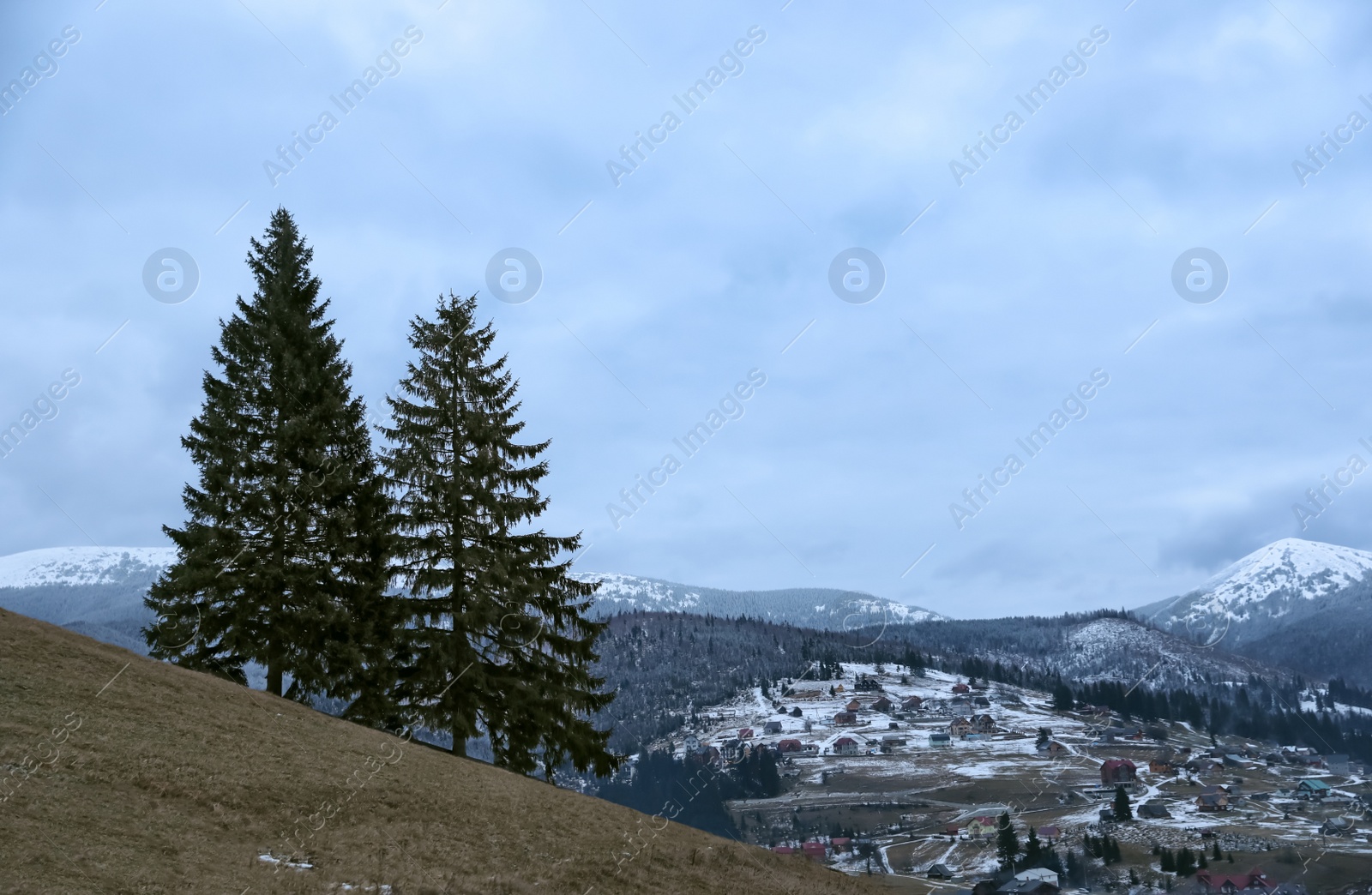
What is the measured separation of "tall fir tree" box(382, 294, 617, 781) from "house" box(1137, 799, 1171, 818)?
15989cm

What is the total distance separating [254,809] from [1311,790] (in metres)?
217

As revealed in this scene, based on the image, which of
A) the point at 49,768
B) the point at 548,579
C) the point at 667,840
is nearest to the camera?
the point at 49,768

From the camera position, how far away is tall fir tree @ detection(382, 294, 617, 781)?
2805cm

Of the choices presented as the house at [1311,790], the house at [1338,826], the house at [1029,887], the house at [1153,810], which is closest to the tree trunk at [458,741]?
the house at [1029,887]

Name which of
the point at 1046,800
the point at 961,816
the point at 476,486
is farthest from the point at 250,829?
the point at 1046,800

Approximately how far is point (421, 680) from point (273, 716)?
6412 mm

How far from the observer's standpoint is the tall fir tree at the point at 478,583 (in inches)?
1104

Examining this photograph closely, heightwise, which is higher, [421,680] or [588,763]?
[421,680]

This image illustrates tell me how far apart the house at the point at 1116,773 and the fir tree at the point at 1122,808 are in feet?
52.1

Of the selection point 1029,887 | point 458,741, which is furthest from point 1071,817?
point 458,741

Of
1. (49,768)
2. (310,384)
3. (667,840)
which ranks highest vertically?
(310,384)

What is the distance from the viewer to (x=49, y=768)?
14508 millimetres

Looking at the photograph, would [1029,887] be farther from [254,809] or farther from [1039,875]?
[254,809]

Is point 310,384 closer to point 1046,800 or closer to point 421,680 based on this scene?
point 421,680
